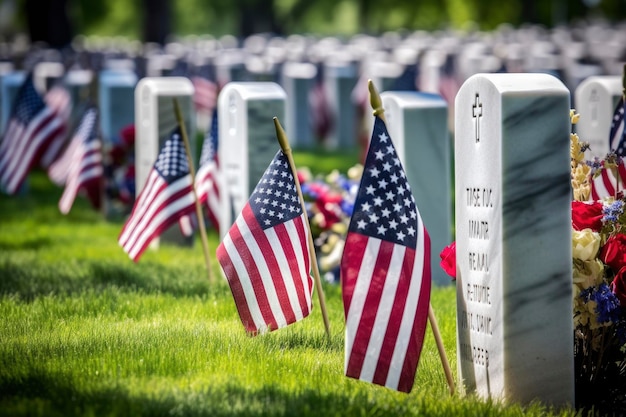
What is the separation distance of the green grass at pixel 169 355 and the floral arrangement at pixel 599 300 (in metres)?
0.53

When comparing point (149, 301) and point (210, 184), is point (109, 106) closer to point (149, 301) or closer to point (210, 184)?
point (210, 184)

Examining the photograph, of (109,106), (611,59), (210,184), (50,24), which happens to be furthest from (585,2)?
(210,184)

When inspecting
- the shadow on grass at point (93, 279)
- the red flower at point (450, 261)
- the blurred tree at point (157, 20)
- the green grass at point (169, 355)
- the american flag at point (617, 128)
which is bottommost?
the shadow on grass at point (93, 279)

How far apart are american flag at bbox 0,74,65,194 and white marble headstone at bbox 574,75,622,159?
5.87 m

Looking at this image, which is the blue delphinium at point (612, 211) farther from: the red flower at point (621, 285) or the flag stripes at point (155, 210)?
the flag stripes at point (155, 210)

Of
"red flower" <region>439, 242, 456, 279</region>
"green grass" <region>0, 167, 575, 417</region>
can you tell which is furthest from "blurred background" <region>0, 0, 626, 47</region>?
"red flower" <region>439, 242, 456, 279</region>

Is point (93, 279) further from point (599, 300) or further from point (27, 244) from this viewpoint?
point (599, 300)

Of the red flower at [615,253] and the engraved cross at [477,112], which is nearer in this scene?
the engraved cross at [477,112]

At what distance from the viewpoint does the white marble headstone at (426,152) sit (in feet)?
30.2

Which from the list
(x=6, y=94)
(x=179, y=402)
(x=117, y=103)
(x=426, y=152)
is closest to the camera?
(x=179, y=402)

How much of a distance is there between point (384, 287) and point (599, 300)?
42.1 inches

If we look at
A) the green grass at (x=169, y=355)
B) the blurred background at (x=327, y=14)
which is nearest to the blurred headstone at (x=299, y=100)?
the green grass at (x=169, y=355)

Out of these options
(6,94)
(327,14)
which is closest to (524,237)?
(6,94)

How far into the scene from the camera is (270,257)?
659 centimetres
